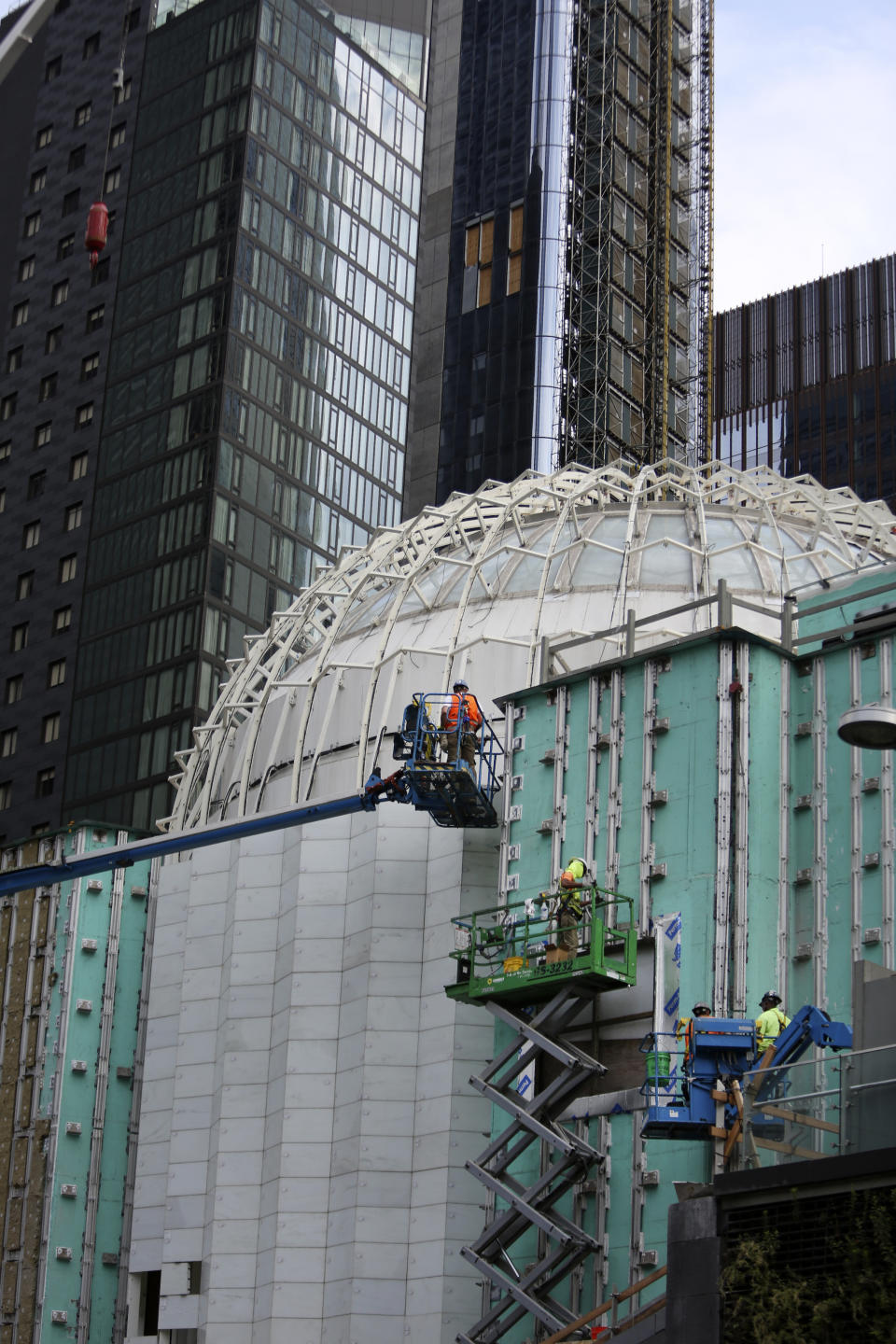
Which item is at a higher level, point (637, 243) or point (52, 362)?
point (637, 243)

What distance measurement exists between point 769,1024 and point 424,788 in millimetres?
13480

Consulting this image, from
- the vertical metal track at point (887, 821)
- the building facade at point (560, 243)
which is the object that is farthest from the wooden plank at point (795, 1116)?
the building facade at point (560, 243)

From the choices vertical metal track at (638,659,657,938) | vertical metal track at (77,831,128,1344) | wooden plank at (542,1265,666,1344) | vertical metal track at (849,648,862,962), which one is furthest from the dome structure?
wooden plank at (542,1265,666,1344)

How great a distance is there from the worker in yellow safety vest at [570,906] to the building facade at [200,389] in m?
62.4

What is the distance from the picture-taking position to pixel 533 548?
57.5 metres

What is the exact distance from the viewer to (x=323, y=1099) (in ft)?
155

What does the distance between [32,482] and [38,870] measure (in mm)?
70581

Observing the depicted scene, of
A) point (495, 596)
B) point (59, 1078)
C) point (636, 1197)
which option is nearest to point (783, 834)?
point (636, 1197)

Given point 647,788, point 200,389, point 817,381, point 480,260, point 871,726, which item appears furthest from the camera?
point 817,381

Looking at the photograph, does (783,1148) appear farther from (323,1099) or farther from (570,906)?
(323,1099)

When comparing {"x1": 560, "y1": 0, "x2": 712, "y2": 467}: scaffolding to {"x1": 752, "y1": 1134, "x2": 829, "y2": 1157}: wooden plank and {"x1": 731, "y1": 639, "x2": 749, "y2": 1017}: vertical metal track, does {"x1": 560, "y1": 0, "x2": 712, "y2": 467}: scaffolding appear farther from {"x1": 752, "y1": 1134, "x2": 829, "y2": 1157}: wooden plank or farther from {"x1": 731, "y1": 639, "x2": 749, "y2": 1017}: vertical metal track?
{"x1": 752, "y1": 1134, "x2": 829, "y2": 1157}: wooden plank

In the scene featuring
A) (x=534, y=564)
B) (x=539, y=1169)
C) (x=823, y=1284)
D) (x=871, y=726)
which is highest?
(x=534, y=564)

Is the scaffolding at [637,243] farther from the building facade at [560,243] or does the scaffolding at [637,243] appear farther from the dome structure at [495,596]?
the dome structure at [495,596]

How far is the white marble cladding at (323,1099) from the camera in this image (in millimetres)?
44781
